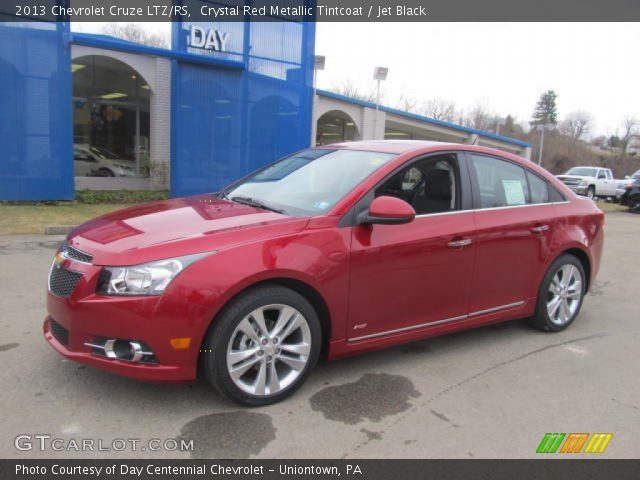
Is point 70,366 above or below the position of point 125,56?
below

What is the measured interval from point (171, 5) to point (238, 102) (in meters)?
2.99

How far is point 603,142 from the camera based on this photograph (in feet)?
269

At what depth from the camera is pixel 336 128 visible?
93.7 feet

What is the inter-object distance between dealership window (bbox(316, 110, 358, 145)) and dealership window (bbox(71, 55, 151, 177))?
889 centimetres

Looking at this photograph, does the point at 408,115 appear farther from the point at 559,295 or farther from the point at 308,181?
the point at 308,181

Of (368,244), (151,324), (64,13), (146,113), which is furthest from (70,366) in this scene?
(146,113)

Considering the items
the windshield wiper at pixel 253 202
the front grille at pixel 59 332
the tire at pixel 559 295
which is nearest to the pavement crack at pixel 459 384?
the tire at pixel 559 295

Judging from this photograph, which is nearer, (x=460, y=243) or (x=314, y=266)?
(x=314, y=266)

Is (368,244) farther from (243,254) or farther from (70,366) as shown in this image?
(70,366)

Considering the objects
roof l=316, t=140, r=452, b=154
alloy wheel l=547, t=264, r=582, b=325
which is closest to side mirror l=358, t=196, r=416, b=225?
roof l=316, t=140, r=452, b=154

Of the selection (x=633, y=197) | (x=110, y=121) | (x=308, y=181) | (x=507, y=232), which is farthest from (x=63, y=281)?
(x=633, y=197)

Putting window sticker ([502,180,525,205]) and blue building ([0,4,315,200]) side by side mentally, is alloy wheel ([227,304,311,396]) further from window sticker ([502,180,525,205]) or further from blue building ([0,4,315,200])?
blue building ([0,4,315,200])

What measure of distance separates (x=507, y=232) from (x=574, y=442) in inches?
68.3
